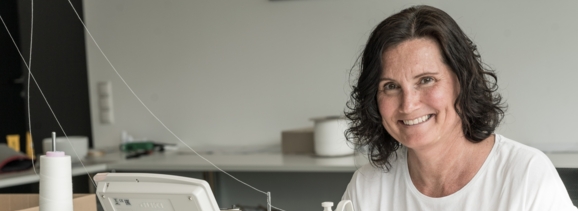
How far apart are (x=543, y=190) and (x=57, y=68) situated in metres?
3.14

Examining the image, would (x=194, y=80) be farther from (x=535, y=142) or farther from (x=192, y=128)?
(x=535, y=142)

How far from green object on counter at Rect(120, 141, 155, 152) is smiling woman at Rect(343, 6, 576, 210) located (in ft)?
7.40

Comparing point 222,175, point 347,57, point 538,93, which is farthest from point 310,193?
point 538,93

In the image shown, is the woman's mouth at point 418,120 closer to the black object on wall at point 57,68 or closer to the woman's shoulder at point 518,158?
the woman's shoulder at point 518,158

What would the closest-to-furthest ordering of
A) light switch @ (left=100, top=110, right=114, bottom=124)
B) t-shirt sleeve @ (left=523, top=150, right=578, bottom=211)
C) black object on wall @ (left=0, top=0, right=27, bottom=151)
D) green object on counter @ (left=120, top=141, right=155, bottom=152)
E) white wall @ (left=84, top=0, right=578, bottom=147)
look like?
t-shirt sleeve @ (left=523, top=150, right=578, bottom=211) → white wall @ (left=84, top=0, right=578, bottom=147) → green object on counter @ (left=120, top=141, right=155, bottom=152) → light switch @ (left=100, top=110, right=114, bottom=124) → black object on wall @ (left=0, top=0, right=27, bottom=151)

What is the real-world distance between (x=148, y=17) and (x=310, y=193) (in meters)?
1.39

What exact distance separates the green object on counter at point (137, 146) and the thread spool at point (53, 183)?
2.23 metres

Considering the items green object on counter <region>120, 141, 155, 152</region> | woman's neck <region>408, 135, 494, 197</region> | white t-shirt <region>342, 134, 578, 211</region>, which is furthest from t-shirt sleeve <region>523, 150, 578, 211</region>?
green object on counter <region>120, 141, 155, 152</region>

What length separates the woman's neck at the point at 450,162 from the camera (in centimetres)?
143

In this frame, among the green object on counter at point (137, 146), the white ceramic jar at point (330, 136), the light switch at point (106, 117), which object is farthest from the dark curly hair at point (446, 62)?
the light switch at point (106, 117)

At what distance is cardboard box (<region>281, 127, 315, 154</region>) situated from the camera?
10.3 feet

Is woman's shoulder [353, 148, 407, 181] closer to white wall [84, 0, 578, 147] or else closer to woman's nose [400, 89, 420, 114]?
woman's nose [400, 89, 420, 114]

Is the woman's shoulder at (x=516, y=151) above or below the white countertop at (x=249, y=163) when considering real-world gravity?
above

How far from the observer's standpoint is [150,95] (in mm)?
3832
